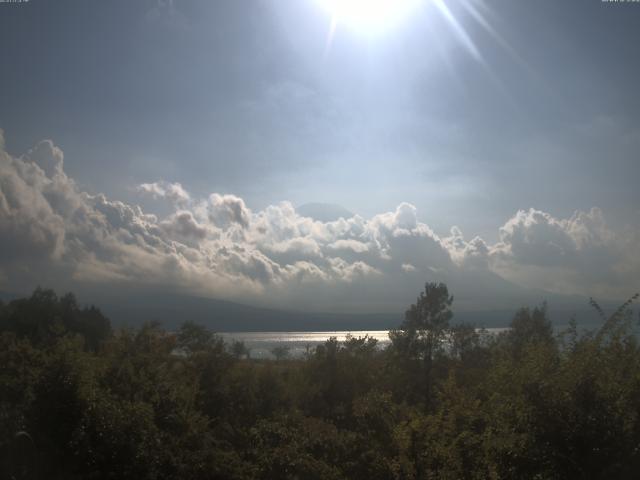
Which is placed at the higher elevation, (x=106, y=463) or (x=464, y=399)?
(x=464, y=399)

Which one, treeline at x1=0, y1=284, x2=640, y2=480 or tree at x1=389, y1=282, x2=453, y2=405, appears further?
tree at x1=389, y1=282, x2=453, y2=405

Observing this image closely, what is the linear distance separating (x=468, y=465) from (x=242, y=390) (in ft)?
64.1

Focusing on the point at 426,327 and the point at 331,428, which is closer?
the point at 331,428

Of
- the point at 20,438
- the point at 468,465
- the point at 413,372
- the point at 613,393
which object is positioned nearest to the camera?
the point at 613,393

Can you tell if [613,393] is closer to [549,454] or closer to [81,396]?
[549,454]

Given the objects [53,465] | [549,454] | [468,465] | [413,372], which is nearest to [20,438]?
[53,465]

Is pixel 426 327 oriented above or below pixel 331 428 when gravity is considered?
above

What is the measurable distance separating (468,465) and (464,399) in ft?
11.8

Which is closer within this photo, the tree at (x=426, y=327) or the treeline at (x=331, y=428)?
the treeline at (x=331, y=428)

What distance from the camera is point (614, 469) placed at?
446 inches

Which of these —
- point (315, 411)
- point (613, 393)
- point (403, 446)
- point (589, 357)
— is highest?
point (589, 357)

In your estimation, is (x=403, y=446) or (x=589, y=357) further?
(x=403, y=446)

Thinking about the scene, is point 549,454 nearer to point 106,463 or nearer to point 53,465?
point 106,463

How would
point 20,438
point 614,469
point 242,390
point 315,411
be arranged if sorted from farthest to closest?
point 315,411 < point 242,390 < point 20,438 < point 614,469
